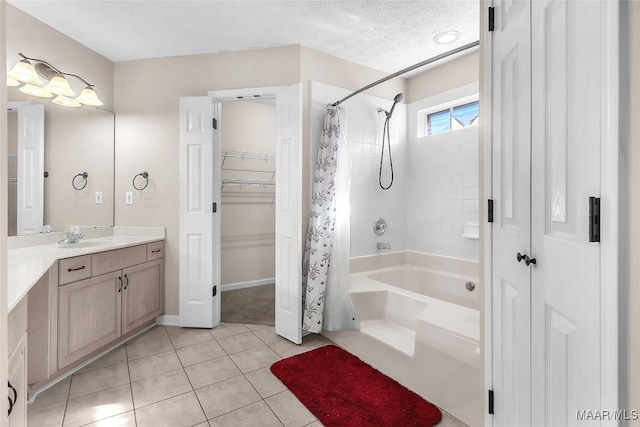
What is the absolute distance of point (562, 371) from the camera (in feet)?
2.61

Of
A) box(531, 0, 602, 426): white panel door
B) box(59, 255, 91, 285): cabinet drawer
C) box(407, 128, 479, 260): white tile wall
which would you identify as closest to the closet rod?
box(407, 128, 479, 260): white tile wall

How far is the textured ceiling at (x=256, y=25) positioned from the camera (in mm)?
2203

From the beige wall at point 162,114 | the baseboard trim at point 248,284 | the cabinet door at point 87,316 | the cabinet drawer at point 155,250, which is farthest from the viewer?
the baseboard trim at point 248,284

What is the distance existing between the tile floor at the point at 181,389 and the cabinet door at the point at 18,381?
0.62m

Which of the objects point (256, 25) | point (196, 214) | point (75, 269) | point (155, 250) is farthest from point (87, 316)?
point (256, 25)

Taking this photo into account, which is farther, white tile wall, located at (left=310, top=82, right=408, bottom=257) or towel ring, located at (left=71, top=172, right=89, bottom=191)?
white tile wall, located at (left=310, top=82, right=408, bottom=257)

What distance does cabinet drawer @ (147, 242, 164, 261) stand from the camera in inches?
109

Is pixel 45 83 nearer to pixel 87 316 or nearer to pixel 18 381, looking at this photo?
pixel 87 316

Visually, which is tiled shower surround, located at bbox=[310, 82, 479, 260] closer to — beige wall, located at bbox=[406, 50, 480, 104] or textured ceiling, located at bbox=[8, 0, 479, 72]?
beige wall, located at bbox=[406, 50, 480, 104]

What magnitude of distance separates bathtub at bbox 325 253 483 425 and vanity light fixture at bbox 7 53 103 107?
9.19 ft

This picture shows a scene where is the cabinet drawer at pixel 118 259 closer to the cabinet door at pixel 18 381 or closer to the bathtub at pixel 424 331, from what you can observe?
the cabinet door at pixel 18 381

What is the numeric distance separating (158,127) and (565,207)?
10.4 feet

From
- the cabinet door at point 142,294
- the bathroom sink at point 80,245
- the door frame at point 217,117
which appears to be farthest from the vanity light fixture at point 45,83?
the cabinet door at point 142,294

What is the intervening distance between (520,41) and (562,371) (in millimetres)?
981
